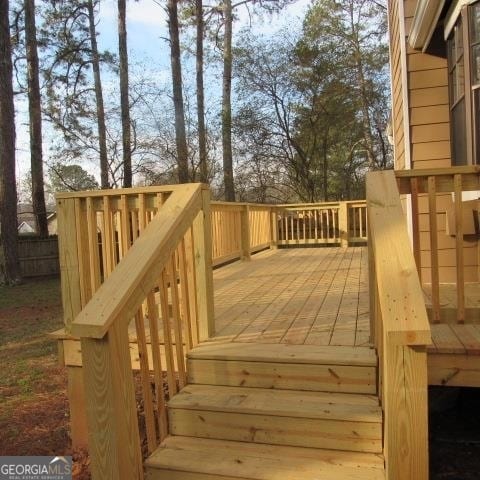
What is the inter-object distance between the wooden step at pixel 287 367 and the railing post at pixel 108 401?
2.55ft

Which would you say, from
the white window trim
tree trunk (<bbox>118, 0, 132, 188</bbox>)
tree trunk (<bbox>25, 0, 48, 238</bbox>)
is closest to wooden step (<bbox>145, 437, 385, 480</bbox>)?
the white window trim

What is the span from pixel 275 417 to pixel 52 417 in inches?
86.8

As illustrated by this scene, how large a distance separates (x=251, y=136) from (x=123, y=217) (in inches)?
623

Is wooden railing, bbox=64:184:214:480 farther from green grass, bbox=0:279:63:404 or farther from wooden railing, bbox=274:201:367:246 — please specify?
wooden railing, bbox=274:201:367:246

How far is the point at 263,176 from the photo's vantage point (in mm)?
19422

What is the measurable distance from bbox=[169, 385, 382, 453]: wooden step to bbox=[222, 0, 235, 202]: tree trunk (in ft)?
42.6

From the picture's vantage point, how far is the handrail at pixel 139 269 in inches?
73.7

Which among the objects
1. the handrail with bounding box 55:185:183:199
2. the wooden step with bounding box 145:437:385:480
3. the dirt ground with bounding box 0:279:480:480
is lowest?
the dirt ground with bounding box 0:279:480:480

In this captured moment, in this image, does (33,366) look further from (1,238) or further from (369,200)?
(1,238)

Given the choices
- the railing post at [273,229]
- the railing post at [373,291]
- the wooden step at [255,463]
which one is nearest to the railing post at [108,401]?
the wooden step at [255,463]

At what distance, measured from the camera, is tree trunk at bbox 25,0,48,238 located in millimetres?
12844

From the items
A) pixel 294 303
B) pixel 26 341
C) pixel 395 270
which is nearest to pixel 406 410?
A: pixel 395 270

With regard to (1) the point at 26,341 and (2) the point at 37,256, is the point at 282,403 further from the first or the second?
(2) the point at 37,256

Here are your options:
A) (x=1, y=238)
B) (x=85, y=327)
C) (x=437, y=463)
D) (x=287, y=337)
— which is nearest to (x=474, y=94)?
(x=287, y=337)
